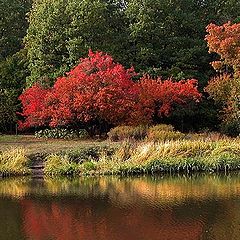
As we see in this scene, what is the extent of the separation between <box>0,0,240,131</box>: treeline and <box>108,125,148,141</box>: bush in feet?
19.1

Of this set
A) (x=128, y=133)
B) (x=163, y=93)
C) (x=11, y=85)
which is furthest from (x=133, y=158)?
(x=11, y=85)

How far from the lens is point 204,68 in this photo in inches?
1442

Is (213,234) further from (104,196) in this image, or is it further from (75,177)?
(75,177)

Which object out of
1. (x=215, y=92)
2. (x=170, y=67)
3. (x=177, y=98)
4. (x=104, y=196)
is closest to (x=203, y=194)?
(x=104, y=196)

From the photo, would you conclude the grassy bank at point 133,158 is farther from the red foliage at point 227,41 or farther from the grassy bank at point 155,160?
the red foliage at point 227,41

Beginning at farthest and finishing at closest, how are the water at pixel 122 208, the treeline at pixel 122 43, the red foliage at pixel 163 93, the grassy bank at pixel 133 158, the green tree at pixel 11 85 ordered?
the green tree at pixel 11 85
the treeline at pixel 122 43
the red foliage at pixel 163 93
the grassy bank at pixel 133 158
the water at pixel 122 208

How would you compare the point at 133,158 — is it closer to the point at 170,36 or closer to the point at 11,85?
the point at 170,36

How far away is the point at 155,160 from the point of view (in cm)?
2052

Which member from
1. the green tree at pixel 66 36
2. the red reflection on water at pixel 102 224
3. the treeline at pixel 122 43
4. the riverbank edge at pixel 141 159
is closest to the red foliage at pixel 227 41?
the treeline at pixel 122 43

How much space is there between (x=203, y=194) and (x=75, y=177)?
582cm

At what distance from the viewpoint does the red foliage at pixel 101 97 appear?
2802 centimetres

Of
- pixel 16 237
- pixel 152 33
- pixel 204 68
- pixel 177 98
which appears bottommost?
pixel 16 237

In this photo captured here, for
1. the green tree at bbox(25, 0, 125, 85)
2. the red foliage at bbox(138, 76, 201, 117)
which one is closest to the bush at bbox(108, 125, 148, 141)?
the red foliage at bbox(138, 76, 201, 117)

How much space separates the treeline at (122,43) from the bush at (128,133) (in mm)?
5818
